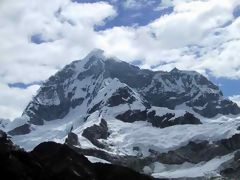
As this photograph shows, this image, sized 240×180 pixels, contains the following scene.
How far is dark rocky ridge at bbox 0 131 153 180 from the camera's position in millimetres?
62312

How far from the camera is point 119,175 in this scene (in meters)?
71.6

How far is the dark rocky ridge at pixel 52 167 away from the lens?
62.3 metres

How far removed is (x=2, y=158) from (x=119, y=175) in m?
13.6

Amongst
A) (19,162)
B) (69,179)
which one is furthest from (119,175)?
(19,162)

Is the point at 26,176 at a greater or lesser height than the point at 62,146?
lesser

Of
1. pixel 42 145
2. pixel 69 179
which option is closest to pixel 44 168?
pixel 69 179

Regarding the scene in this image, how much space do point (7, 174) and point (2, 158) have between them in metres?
1.62

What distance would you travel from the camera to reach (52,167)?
70.6 metres

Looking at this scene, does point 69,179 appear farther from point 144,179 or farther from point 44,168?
point 144,179

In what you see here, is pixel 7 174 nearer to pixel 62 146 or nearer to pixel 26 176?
pixel 26 176

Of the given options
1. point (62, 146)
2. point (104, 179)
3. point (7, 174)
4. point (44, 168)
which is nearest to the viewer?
point (7, 174)

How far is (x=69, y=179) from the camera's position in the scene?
6675 cm

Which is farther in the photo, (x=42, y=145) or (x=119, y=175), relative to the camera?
(x=42, y=145)

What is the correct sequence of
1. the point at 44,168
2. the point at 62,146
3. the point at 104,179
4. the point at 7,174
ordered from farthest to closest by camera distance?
the point at 62,146 < the point at 104,179 < the point at 44,168 < the point at 7,174
